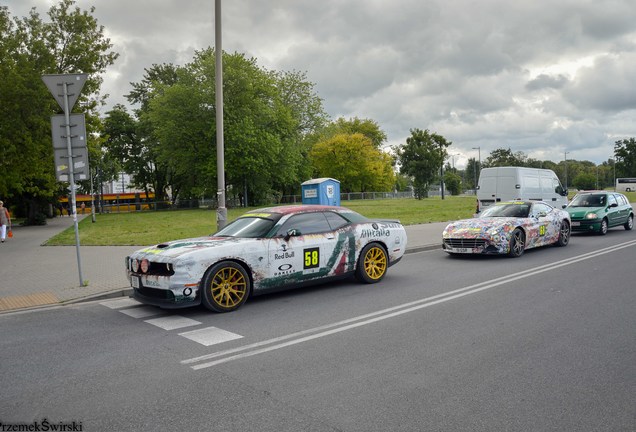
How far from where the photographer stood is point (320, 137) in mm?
73062

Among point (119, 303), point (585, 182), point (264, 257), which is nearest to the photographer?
point (264, 257)

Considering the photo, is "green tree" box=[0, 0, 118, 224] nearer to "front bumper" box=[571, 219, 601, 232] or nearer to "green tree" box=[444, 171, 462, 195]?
"front bumper" box=[571, 219, 601, 232]

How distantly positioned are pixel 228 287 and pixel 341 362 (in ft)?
9.21

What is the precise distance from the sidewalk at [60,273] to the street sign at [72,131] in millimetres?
2559

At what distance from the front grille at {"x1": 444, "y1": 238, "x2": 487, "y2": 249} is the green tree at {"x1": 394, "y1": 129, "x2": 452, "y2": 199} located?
160 feet

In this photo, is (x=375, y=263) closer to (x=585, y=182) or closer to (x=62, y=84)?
(x=62, y=84)

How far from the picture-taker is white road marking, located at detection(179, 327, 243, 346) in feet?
18.2

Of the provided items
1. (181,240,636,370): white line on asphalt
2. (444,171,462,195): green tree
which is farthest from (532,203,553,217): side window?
(444,171,462,195): green tree

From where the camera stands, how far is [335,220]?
8.66m

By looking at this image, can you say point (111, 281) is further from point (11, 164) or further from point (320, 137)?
point (320, 137)

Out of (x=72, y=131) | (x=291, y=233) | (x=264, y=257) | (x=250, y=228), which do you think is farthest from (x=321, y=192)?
(x=264, y=257)

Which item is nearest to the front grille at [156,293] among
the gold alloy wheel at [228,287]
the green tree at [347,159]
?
the gold alloy wheel at [228,287]

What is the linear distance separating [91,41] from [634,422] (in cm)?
2743

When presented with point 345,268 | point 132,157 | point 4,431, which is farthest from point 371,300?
point 132,157
